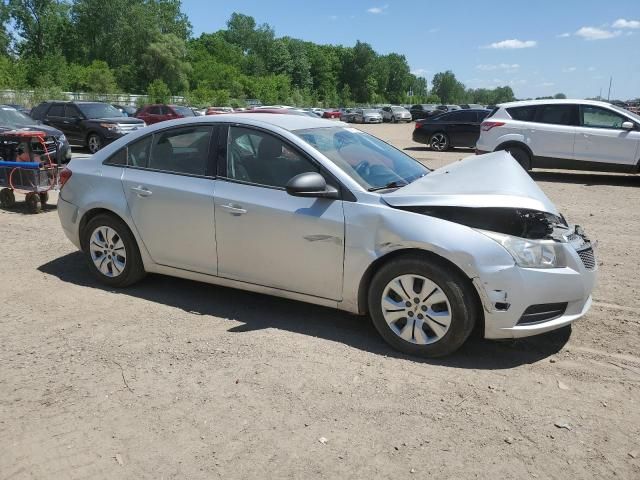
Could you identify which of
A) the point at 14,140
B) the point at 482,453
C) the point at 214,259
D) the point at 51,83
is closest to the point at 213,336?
the point at 214,259

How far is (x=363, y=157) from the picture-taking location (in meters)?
4.64

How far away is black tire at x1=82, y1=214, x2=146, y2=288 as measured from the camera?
16.9 feet

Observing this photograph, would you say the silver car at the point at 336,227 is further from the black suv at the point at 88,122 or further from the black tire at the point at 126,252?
the black suv at the point at 88,122

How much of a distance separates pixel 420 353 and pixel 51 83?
5879 cm

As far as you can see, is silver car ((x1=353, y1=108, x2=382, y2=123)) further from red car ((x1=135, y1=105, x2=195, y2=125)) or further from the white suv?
the white suv

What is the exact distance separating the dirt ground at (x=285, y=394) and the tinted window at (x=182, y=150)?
3.83 feet

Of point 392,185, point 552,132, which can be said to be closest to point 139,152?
point 392,185

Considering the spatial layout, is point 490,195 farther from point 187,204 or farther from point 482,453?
point 187,204

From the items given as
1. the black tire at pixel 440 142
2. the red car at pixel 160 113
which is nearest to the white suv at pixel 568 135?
the black tire at pixel 440 142

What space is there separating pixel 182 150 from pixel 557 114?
10262 millimetres

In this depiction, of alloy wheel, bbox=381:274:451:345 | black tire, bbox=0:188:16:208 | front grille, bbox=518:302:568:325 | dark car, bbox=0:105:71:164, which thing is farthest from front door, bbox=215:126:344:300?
dark car, bbox=0:105:71:164

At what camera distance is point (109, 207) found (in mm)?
5156

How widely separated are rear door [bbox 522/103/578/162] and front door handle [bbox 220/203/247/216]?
397 inches

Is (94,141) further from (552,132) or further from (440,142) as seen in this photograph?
(552,132)
